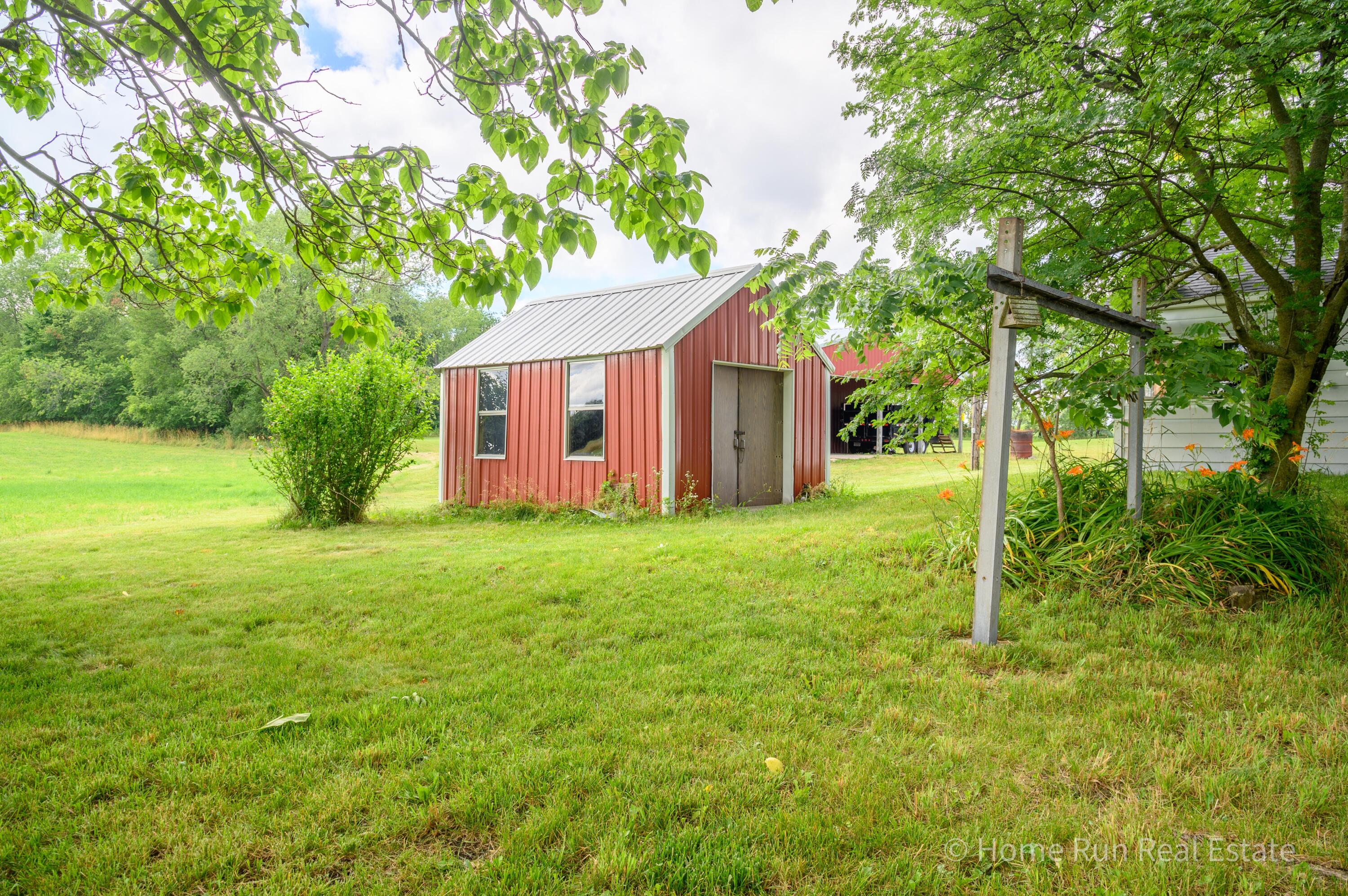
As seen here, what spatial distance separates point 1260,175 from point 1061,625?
21.1 feet

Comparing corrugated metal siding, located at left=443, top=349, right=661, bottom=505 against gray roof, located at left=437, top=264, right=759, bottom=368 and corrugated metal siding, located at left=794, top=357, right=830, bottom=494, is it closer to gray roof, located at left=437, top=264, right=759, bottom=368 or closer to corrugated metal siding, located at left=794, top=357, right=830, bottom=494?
gray roof, located at left=437, top=264, right=759, bottom=368

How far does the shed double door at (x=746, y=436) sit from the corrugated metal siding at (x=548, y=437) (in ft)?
3.95

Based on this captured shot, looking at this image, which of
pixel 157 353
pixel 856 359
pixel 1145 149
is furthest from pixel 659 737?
pixel 157 353

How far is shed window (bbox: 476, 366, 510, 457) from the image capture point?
12.4 m

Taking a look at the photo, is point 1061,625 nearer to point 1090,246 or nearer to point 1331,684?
point 1331,684

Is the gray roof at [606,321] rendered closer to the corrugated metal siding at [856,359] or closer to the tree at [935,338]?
the corrugated metal siding at [856,359]

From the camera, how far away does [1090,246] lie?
544cm

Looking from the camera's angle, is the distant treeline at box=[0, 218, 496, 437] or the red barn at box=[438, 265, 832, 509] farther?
the distant treeline at box=[0, 218, 496, 437]

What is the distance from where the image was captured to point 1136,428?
192 inches

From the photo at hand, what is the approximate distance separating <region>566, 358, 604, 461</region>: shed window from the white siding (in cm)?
746

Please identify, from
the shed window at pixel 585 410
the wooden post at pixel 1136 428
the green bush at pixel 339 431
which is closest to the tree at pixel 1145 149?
the wooden post at pixel 1136 428

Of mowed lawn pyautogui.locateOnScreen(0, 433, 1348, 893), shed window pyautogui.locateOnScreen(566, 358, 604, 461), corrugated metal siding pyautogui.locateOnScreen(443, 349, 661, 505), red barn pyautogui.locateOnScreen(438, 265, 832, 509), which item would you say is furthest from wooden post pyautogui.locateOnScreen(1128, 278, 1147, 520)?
shed window pyautogui.locateOnScreen(566, 358, 604, 461)

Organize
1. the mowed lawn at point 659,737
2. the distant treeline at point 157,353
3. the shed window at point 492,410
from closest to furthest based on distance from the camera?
the mowed lawn at point 659,737 → the shed window at point 492,410 → the distant treeline at point 157,353

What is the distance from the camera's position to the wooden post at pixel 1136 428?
4.85 meters
